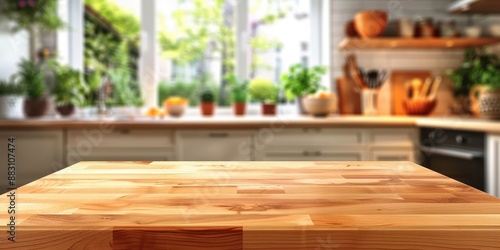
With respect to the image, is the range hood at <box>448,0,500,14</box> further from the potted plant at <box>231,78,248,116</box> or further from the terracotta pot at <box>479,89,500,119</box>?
the potted plant at <box>231,78,248,116</box>

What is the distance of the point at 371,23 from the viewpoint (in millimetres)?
3752

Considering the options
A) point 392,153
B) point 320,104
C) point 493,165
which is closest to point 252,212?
point 493,165

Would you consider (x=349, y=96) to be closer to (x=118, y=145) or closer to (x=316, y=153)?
(x=316, y=153)

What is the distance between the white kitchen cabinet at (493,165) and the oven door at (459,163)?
48mm

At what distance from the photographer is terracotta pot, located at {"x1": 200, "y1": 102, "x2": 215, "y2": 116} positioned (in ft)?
13.2

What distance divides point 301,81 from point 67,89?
183cm

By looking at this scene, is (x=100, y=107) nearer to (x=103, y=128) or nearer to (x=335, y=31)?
(x=103, y=128)

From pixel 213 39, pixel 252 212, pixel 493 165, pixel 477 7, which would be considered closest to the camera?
pixel 252 212

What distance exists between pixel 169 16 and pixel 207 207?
3.69 metres

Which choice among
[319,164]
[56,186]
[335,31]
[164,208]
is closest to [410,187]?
[319,164]

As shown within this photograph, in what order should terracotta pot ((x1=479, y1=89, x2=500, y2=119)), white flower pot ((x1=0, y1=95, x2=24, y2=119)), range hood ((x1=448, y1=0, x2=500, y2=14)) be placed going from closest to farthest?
terracotta pot ((x1=479, y1=89, x2=500, y2=119)) → range hood ((x1=448, y1=0, x2=500, y2=14)) → white flower pot ((x1=0, y1=95, x2=24, y2=119))

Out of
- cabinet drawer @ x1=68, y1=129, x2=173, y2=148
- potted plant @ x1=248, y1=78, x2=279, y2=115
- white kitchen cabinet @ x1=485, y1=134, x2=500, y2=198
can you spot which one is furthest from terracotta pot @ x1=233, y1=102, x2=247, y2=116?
white kitchen cabinet @ x1=485, y1=134, x2=500, y2=198

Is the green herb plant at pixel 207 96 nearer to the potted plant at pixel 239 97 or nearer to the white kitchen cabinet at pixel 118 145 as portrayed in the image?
the potted plant at pixel 239 97

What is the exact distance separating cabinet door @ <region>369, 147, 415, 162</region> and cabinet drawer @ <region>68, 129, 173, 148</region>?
1.40 metres
